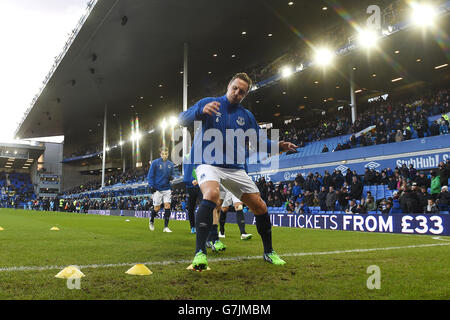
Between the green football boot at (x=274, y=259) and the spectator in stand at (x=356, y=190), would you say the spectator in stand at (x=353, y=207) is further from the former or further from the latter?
the green football boot at (x=274, y=259)

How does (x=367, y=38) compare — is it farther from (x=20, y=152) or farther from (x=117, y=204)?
(x=20, y=152)

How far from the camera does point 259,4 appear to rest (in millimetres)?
19656

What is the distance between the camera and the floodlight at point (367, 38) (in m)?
17.6

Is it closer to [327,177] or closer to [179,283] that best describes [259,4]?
[327,177]

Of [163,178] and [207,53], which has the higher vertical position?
[207,53]

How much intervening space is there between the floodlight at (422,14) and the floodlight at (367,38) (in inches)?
73.7

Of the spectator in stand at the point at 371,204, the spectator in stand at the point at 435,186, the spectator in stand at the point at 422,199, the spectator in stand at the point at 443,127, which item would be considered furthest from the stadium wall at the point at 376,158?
the spectator in stand at the point at 422,199

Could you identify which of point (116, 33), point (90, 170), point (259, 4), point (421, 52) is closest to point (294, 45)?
point (259, 4)

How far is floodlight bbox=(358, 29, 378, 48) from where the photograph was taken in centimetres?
1761

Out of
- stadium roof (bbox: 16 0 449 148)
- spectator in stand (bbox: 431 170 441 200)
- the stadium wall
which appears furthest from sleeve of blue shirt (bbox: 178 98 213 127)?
stadium roof (bbox: 16 0 449 148)

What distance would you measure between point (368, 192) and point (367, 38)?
8.70 meters

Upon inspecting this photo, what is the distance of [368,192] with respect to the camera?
43.3 feet

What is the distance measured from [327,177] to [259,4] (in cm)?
1033

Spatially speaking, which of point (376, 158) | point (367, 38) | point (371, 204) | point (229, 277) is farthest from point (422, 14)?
point (229, 277)
